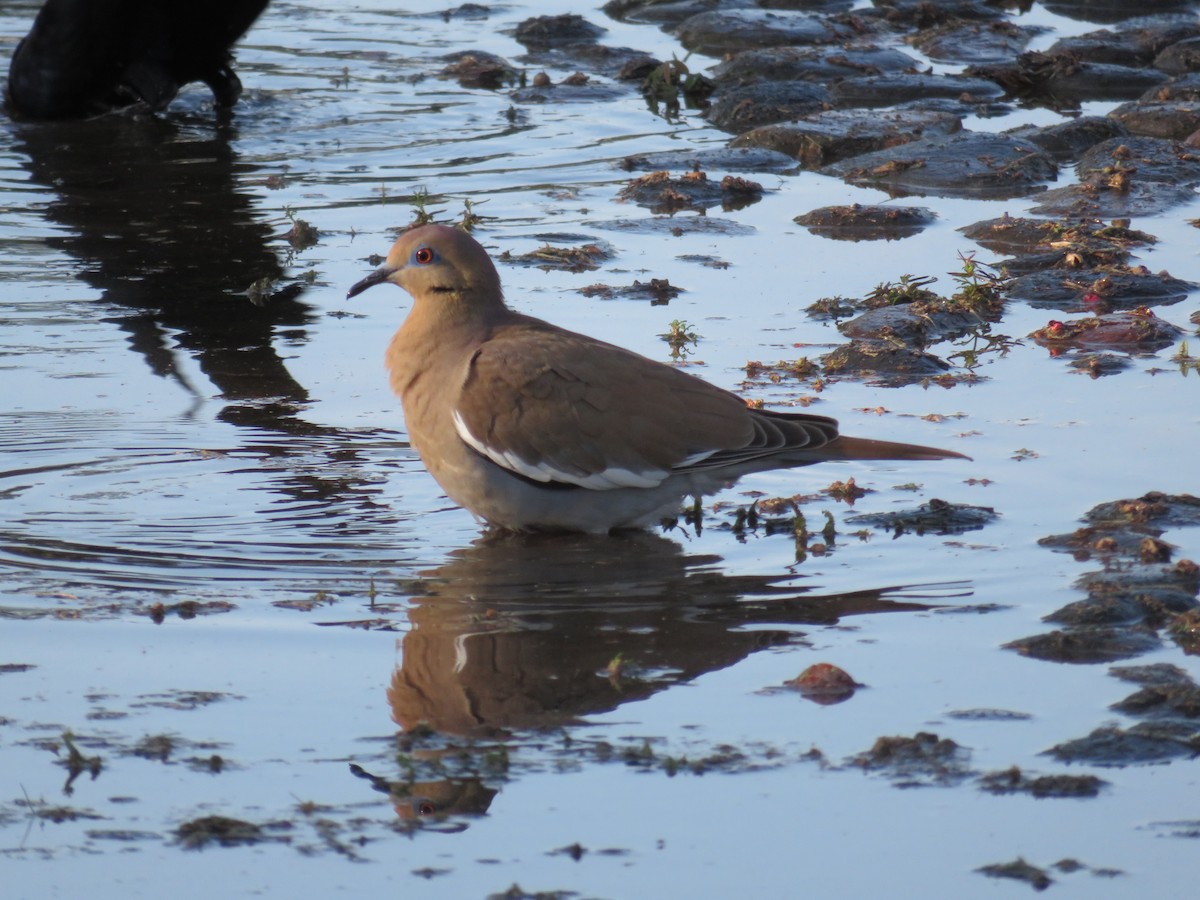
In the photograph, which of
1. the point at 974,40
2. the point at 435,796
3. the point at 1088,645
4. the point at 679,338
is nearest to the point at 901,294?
the point at 679,338

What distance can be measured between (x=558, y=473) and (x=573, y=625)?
0.75m

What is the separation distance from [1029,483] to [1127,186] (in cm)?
367

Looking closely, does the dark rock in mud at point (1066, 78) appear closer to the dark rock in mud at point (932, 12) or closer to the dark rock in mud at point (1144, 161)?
the dark rock in mud at point (1144, 161)

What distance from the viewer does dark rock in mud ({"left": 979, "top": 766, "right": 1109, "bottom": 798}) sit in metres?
3.67

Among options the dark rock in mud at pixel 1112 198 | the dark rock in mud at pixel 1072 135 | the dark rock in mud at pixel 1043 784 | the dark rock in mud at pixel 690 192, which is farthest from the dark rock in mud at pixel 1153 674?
the dark rock in mud at pixel 1072 135

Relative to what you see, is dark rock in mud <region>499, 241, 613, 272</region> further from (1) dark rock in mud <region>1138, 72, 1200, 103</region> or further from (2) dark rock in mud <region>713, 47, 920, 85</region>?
(1) dark rock in mud <region>1138, 72, 1200, 103</region>

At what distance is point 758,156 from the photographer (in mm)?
9633

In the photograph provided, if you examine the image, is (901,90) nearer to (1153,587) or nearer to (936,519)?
(936,519)

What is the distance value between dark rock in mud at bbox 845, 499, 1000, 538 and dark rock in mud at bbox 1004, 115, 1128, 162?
485 centimetres

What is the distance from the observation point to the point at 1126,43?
11.9 meters

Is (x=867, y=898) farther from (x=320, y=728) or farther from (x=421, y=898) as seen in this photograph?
(x=320, y=728)

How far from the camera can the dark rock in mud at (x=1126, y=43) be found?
38.6 ft

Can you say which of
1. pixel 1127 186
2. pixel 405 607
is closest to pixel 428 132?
pixel 1127 186

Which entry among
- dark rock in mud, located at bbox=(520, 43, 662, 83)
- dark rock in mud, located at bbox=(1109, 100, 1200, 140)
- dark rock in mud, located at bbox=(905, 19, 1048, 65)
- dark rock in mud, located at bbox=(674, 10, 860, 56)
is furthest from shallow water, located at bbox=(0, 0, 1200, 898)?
dark rock in mud, located at bbox=(674, 10, 860, 56)
